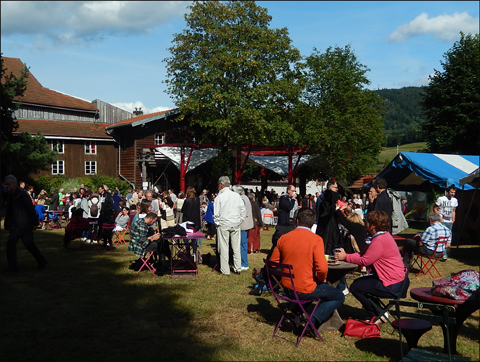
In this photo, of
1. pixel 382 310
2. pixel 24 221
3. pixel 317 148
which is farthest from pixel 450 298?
pixel 317 148

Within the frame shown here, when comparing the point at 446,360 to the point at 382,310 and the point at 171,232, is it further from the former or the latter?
the point at 171,232

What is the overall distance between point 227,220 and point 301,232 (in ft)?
12.9

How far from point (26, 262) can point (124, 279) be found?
10.1ft

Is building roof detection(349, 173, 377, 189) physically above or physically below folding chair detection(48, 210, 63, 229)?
above

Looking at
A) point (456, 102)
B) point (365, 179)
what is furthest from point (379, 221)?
point (365, 179)

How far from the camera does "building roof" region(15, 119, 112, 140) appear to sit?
34.1 m

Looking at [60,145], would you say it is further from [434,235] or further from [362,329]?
[362,329]

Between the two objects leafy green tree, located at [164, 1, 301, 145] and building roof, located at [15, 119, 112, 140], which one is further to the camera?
building roof, located at [15, 119, 112, 140]

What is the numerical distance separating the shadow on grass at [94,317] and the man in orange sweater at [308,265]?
120cm

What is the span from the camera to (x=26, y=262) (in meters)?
10.7

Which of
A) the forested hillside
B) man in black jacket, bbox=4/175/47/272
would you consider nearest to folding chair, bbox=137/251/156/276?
man in black jacket, bbox=4/175/47/272

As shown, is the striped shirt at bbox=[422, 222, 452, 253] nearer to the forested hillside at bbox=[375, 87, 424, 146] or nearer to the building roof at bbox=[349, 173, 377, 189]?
the building roof at bbox=[349, 173, 377, 189]

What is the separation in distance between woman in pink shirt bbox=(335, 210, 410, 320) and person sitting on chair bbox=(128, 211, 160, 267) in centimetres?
464

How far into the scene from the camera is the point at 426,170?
1411cm
